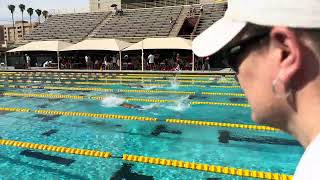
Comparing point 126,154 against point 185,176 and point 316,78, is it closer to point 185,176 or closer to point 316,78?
point 185,176

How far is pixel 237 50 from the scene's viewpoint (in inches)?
37.4

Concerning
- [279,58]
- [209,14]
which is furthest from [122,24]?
[279,58]

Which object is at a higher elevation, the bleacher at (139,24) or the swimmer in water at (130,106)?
the bleacher at (139,24)

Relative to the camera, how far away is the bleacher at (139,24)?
2684 cm

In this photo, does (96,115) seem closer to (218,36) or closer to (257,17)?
(218,36)

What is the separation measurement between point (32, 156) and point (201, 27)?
71.1 ft

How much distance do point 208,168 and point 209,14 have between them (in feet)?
78.6

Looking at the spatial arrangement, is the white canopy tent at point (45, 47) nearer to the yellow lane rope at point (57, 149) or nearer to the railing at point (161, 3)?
the railing at point (161, 3)

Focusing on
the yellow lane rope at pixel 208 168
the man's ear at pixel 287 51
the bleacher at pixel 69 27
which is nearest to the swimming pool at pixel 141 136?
the yellow lane rope at pixel 208 168

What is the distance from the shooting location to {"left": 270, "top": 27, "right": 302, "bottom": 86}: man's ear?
813 millimetres

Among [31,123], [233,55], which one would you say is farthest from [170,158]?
[233,55]

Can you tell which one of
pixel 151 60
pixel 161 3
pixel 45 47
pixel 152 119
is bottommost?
pixel 152 119

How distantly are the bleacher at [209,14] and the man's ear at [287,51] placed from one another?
25084 mm

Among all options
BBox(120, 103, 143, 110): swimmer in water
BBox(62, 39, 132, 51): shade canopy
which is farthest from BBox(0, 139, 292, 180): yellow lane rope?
BBox(62, 39, 132, 51): shade canopy
